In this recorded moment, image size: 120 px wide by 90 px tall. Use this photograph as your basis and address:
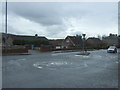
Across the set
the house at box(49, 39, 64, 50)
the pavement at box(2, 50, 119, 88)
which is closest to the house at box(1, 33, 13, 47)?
the house at box(49, 39, 64, 50)

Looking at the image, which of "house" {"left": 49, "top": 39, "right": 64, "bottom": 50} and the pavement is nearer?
the pavement

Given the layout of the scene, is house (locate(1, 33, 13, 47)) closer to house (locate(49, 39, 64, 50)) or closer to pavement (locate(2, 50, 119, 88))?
house (locate(49, 39, 64, 50))

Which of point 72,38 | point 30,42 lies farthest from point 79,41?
point 30,42

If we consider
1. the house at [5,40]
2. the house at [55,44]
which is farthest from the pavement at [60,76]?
the house at [55,44]

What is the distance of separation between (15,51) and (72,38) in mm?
43888

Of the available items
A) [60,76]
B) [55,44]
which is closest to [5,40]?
[55,44]

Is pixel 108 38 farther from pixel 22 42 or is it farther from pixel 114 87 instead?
pixel 114 87

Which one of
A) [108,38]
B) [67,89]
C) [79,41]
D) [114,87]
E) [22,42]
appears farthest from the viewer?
[108,38]

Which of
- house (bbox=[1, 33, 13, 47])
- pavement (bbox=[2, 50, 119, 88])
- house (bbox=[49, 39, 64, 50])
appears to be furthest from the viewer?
house (bbox=[49, 39, 64, 50])

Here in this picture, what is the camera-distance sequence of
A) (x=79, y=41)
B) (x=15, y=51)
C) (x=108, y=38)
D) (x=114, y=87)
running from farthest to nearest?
(x=108, y=38) < (x=79, y=41) < (x=15, y=51) < (x=114, y=87)

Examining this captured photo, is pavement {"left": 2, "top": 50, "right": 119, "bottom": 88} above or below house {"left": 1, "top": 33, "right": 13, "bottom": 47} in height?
below

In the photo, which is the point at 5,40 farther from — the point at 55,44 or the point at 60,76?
the point at 60,76

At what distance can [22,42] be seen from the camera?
4900 centimetres

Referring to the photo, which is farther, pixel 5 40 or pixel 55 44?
pixel 55 44
